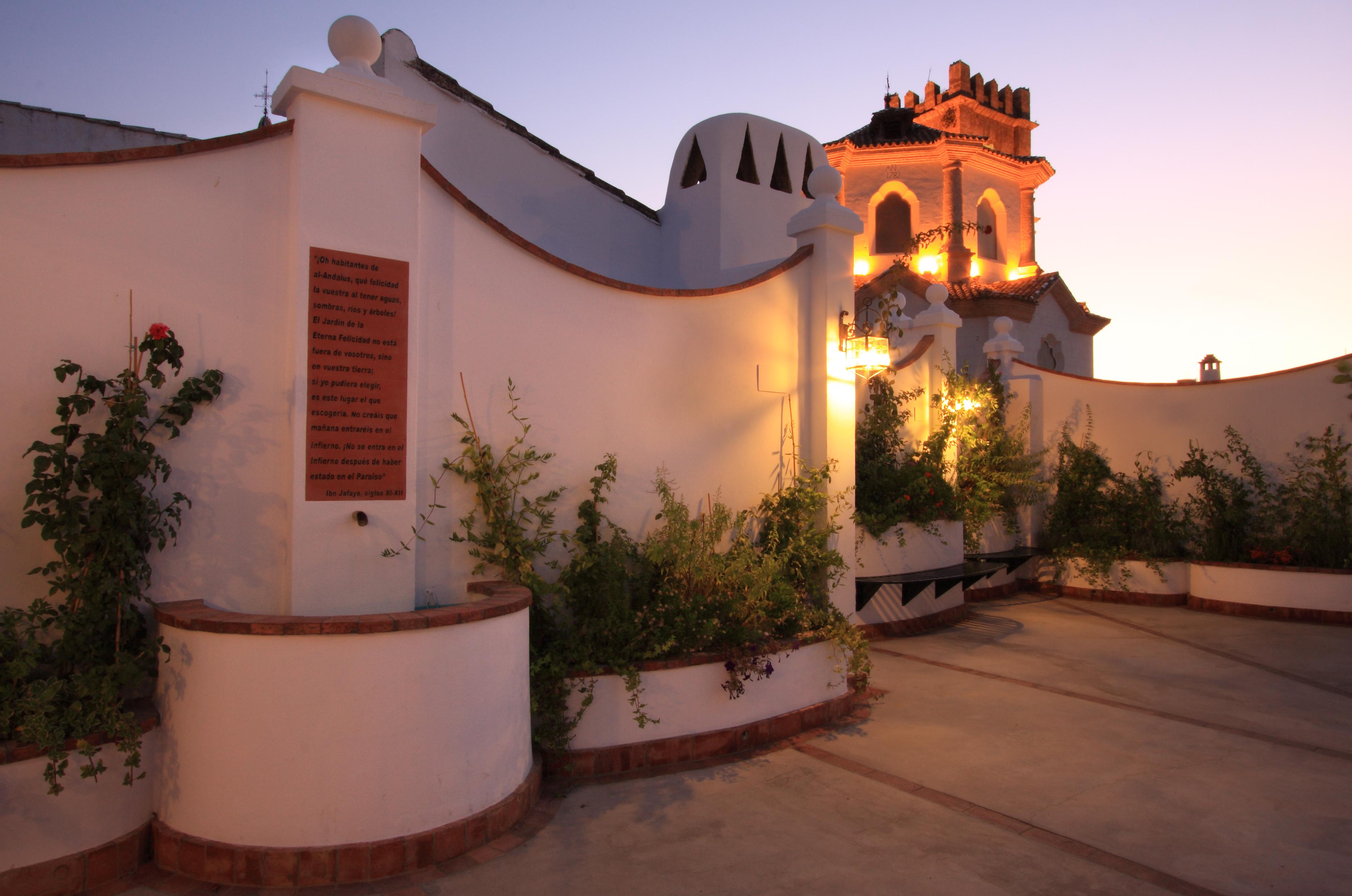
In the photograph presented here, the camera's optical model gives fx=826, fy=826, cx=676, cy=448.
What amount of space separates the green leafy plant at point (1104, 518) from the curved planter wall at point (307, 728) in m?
9.17

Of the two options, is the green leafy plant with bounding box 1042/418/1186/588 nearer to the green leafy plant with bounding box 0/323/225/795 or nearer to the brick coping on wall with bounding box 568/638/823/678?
the brick coping on wall with bounding box 568/638/823/678

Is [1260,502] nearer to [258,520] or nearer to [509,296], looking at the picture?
[509,296]

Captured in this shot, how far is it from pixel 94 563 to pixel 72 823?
0.97 metres

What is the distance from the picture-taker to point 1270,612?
354 inches

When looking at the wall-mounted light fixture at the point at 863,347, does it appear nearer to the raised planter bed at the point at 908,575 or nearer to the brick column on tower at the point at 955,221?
the raised planter bed at the point at 908,575

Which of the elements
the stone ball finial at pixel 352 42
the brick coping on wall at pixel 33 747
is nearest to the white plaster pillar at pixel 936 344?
the stone ball finial at pixel 352 42

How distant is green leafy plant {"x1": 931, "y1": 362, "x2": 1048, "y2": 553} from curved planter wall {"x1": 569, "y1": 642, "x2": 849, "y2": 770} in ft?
14.7

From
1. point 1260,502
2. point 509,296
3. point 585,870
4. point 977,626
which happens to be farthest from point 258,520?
point 1260,502

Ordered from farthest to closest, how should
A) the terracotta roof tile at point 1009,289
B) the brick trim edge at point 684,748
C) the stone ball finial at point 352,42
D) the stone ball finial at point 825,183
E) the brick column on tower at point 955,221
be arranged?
the brick column on tower at point 955,221 → the terracotta roof tile at point 1009,289 → the stone ball finial at point 825,183 → the brick trim edge at point 684,748 → the stone ball finial at point 352,42

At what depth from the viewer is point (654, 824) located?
3.76m

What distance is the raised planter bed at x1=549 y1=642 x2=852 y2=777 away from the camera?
4355 mm

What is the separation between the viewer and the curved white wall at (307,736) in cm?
318

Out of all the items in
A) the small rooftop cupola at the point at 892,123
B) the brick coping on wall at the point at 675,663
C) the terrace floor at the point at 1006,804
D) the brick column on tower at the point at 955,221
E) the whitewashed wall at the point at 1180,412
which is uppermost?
the small rooftop cupola at the point at 892,123

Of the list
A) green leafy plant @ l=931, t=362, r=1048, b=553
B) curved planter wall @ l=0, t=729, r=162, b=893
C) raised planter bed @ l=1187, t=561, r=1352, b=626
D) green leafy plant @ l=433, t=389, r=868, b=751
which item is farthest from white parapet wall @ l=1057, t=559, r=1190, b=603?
curved planter wall @ l=0, t=729, r=162, b=893
